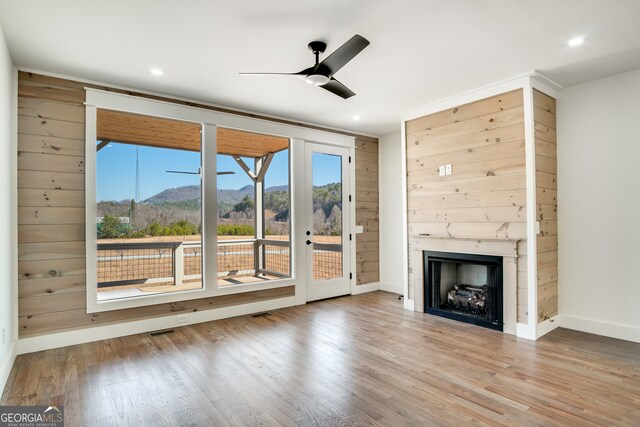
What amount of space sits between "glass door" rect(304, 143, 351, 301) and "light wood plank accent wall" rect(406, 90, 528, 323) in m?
1.25

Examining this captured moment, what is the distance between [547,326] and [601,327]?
0.53 m

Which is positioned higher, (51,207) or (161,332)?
(51,207)

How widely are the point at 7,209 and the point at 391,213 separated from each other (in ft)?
16.6

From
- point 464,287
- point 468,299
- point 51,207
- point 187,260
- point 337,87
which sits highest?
point 337,87

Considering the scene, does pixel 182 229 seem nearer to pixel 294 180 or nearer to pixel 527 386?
pixel 294 180

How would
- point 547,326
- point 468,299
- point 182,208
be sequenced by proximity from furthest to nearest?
point 182,208 → point 468,299 → point 547,326

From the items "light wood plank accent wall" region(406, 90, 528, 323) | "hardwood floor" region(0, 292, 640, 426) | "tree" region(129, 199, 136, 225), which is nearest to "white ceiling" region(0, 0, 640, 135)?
"light wood plank accent wall" region(406, 90, 528, 323)

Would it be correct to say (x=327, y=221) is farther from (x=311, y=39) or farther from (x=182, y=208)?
(x=311, y=39)

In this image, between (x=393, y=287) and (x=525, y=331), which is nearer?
(x=525, y=331)

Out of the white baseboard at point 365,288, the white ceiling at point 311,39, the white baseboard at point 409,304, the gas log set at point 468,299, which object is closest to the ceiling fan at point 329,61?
the white ceiling at point 311,39

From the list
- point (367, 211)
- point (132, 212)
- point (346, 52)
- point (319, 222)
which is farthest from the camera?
point (367, 211)

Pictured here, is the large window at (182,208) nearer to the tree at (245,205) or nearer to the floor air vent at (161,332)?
the tree at (245,205)

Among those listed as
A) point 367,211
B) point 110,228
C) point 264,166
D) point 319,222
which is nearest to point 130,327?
point 110,228

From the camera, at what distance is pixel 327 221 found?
5562 mm
